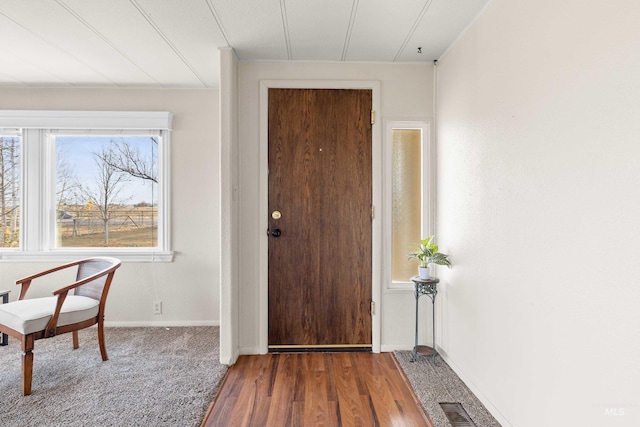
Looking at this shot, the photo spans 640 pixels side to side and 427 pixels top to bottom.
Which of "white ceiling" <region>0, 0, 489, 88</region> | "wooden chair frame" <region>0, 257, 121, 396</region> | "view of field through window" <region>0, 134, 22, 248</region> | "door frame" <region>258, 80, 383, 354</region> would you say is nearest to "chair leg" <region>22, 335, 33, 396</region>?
"wooden chair frame" <region>0, 257, 121, 396</region>

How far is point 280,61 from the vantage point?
265 centimetres

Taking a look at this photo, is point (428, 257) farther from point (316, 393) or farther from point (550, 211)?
point (316, 393)

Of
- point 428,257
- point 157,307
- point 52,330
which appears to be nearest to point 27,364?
point 52,330

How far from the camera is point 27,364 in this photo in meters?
2.04

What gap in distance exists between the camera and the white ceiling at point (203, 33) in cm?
192

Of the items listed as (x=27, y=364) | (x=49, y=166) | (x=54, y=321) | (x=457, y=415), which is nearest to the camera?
(x=457, y=415)

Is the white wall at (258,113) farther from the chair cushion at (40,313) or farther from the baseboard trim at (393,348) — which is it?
the chair cushion at (40,313)

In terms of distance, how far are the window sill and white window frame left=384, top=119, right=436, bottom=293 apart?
209 cm

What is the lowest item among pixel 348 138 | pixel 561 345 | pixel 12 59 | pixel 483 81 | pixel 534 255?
pixel 561 345

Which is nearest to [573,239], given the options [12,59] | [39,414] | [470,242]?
[470,242]

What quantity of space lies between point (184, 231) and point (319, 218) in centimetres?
148

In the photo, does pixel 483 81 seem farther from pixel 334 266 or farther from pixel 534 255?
pixel 334 266

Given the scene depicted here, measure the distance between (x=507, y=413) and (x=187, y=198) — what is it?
→ 9.87 ft

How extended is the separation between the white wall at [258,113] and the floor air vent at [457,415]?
76 centimetres
